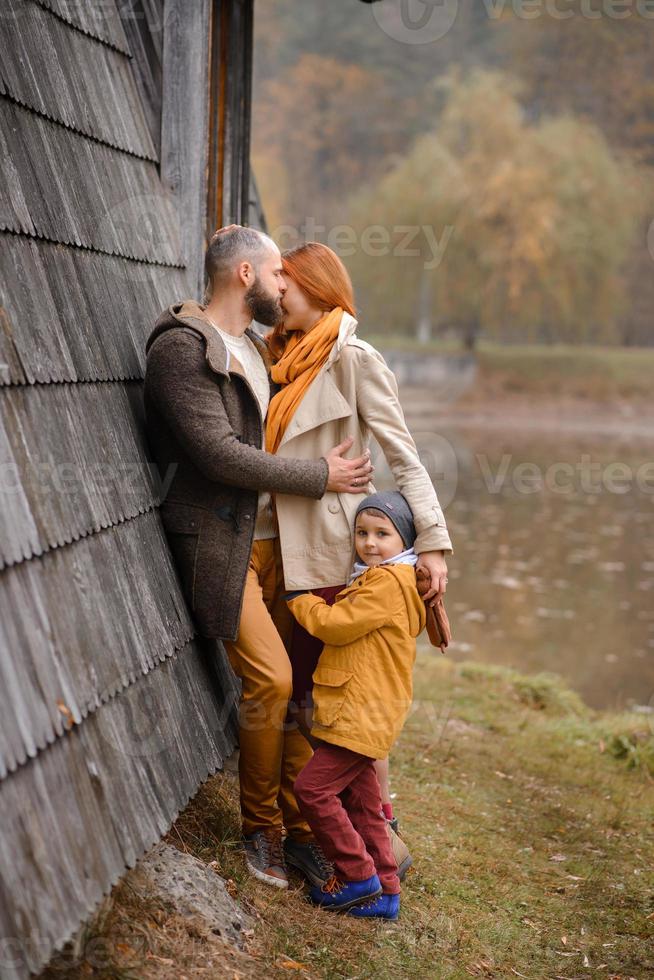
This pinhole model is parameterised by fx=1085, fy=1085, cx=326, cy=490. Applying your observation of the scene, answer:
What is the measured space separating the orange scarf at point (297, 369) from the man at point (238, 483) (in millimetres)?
101

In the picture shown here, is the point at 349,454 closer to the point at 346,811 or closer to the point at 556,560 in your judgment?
the point at 346,811

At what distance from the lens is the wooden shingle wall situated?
2.53 meters

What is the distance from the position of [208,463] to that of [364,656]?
33.2 inches

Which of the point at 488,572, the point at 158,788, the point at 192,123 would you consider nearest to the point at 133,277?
the point at 192,123

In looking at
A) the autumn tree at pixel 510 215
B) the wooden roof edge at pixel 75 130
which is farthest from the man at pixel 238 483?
the autumn tree at pixel 510 215

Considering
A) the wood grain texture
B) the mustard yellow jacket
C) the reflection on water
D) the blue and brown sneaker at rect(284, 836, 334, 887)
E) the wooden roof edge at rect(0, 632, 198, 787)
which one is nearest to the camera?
the wooden roof edge at rect(0, 632, 198, 787)

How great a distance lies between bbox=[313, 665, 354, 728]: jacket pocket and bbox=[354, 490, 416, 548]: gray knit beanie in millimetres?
501

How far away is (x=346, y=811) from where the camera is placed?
3.86 metres

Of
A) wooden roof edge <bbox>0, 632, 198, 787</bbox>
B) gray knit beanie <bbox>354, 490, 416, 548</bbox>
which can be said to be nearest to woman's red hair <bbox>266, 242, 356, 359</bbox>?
gray knit beanie <bbox>354, 490, 416, 548</bbox>

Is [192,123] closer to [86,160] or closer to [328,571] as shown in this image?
[86,160]

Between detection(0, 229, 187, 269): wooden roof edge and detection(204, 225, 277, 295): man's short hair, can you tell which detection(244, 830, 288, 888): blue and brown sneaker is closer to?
detection(204, 225, 277, 295): man's short hair

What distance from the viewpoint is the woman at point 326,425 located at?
3.77 metres

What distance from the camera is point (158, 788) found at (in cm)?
318

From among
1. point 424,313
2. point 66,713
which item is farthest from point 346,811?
point 424,313
